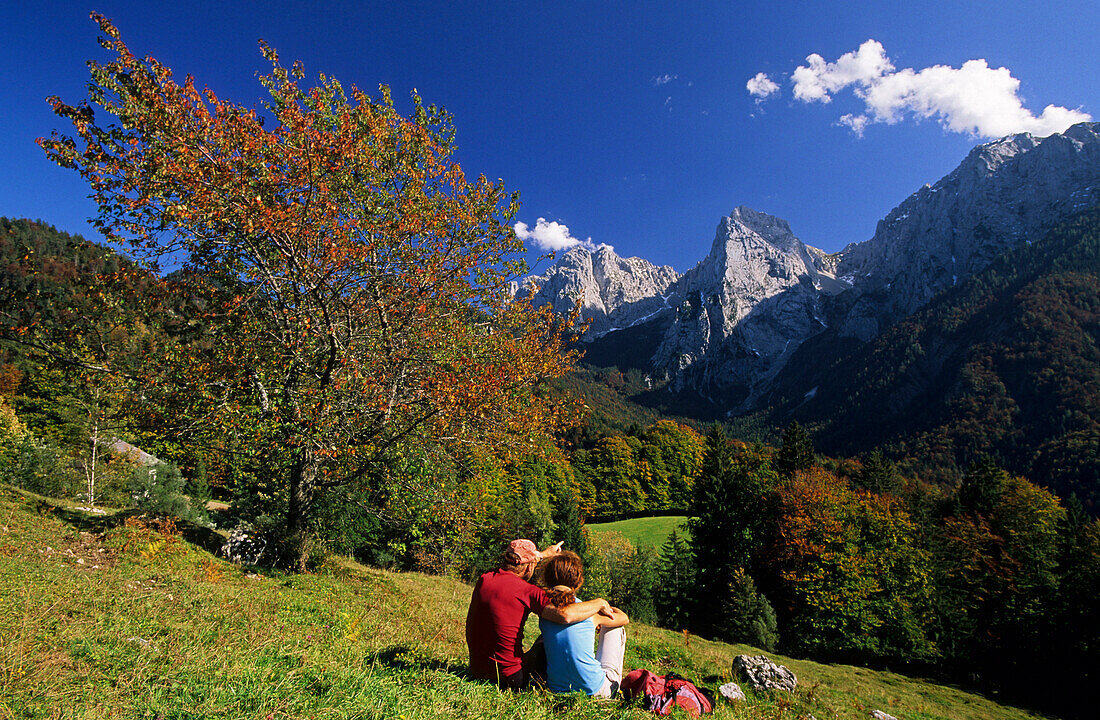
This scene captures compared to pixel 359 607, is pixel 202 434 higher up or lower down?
higher up

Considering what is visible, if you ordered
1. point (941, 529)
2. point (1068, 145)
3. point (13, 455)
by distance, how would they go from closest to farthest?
point (13, 455)
point (941, 529)
point (1068, 145)

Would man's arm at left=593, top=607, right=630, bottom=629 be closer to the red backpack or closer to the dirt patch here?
the red backpack

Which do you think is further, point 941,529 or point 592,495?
point 592,495

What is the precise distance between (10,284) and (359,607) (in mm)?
9043

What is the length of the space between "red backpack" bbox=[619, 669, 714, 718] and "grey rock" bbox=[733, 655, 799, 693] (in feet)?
23.2

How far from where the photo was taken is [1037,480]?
115m

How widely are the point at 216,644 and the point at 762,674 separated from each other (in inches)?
459

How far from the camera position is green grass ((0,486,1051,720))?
12.1ft

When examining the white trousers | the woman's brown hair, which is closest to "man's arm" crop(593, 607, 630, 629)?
the white trousers

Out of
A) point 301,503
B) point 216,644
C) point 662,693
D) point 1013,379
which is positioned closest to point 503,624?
point 662,693

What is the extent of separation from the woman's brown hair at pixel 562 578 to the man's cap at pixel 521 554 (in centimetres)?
40

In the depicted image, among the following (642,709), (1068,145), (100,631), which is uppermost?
(1068,145)

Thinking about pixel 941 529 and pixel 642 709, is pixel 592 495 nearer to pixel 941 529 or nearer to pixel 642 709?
pixel 941 529

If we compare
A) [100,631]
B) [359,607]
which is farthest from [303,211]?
[359,607]
